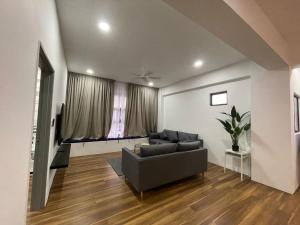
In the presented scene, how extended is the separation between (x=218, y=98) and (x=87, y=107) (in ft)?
15.0

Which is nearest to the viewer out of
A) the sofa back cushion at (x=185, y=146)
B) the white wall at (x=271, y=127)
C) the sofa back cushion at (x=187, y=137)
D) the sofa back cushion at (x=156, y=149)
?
the sofa back cushion at (x=156, y=149)

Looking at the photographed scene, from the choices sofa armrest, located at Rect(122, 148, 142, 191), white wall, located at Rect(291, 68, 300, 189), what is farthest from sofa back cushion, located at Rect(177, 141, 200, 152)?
white wall, located at Rect(291, 68, 300, 189)

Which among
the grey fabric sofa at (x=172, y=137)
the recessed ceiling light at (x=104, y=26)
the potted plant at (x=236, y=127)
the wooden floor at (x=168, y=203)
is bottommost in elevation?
the wooden floor at (x=168, y=203)

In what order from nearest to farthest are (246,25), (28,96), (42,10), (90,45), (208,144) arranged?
(28,96) → (42,10) → (246,25) → (90,45) → (208,144)

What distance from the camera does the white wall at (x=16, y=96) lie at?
0.84 metres

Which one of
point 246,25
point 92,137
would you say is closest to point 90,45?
point 246,25

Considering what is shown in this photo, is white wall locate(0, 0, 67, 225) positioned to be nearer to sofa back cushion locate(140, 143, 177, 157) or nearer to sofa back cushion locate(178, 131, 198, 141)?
sofa back cushion locate(140, 143, 177, 157)

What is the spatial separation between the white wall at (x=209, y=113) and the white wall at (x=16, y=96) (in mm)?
4307

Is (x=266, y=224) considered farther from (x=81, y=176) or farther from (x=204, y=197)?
(x=81, y=176)

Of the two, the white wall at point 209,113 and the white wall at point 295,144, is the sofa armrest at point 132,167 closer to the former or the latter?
the white wall at point 209,113

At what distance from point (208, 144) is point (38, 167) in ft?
14.2

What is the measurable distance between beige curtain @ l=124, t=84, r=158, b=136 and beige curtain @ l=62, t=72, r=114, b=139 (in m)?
0.83

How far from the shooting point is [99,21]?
2.30 m

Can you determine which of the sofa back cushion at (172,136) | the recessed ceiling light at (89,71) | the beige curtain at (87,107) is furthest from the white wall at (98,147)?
the recessed ceiling light at (89,71)
